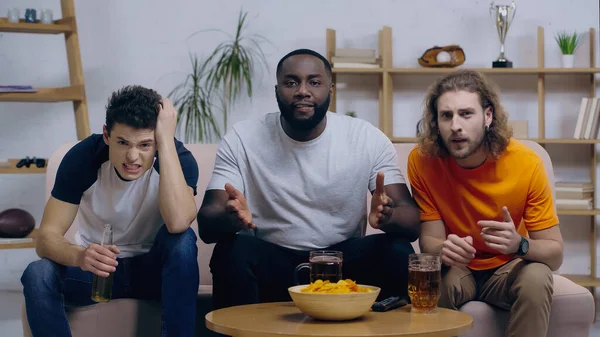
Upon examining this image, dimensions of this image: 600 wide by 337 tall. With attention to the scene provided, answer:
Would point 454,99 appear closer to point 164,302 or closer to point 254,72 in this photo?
point 164,302

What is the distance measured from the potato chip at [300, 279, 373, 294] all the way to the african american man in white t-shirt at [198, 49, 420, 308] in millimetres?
493

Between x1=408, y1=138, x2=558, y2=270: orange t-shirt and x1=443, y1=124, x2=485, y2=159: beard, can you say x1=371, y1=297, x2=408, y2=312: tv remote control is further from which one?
x1=443, y1=124, x2=485, y2=159: beard

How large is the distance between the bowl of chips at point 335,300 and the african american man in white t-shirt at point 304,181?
0.51m

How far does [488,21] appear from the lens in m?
4.65

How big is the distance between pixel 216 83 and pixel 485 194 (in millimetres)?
2519

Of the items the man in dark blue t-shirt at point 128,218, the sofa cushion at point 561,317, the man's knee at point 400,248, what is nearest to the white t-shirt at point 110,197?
the man in dark blue t-shirt at point 128,218

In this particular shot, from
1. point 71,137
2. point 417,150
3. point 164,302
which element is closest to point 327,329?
point 164,302

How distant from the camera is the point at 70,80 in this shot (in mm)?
4359

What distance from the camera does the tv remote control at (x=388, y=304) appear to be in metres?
1.93

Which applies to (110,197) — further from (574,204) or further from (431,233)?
(574,204)

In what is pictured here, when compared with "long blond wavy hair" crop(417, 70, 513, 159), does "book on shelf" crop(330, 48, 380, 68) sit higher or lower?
higher

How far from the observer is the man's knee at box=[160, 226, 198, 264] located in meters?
2.16

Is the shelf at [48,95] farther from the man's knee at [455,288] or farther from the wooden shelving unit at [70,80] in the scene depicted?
the man's knee at [455,288]

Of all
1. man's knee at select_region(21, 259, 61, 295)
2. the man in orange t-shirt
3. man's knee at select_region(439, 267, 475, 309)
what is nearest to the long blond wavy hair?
the man in orange t-shirt
